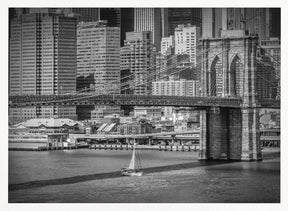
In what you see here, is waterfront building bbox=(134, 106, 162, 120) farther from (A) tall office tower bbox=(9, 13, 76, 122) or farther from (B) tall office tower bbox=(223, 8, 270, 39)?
(B) tall office tower bbox=(223, 8, 270, 39)

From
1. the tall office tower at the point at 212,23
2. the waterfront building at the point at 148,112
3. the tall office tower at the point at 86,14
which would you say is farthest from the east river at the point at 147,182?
the tall office tower at the point at 86,14

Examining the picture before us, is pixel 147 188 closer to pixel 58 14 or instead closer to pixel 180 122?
pixel 180 122

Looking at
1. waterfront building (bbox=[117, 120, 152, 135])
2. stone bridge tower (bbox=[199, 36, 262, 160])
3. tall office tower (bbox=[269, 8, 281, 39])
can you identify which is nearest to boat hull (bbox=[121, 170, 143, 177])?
stone bridge tower (bbox=[199, 36, 262, 160])

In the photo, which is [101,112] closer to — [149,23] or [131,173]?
[149,23]

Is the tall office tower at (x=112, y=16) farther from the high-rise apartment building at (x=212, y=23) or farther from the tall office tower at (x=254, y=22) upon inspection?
the tall office tower at (x=254, y=22)

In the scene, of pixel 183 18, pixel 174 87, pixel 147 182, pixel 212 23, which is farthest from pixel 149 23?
pixel 147 182
